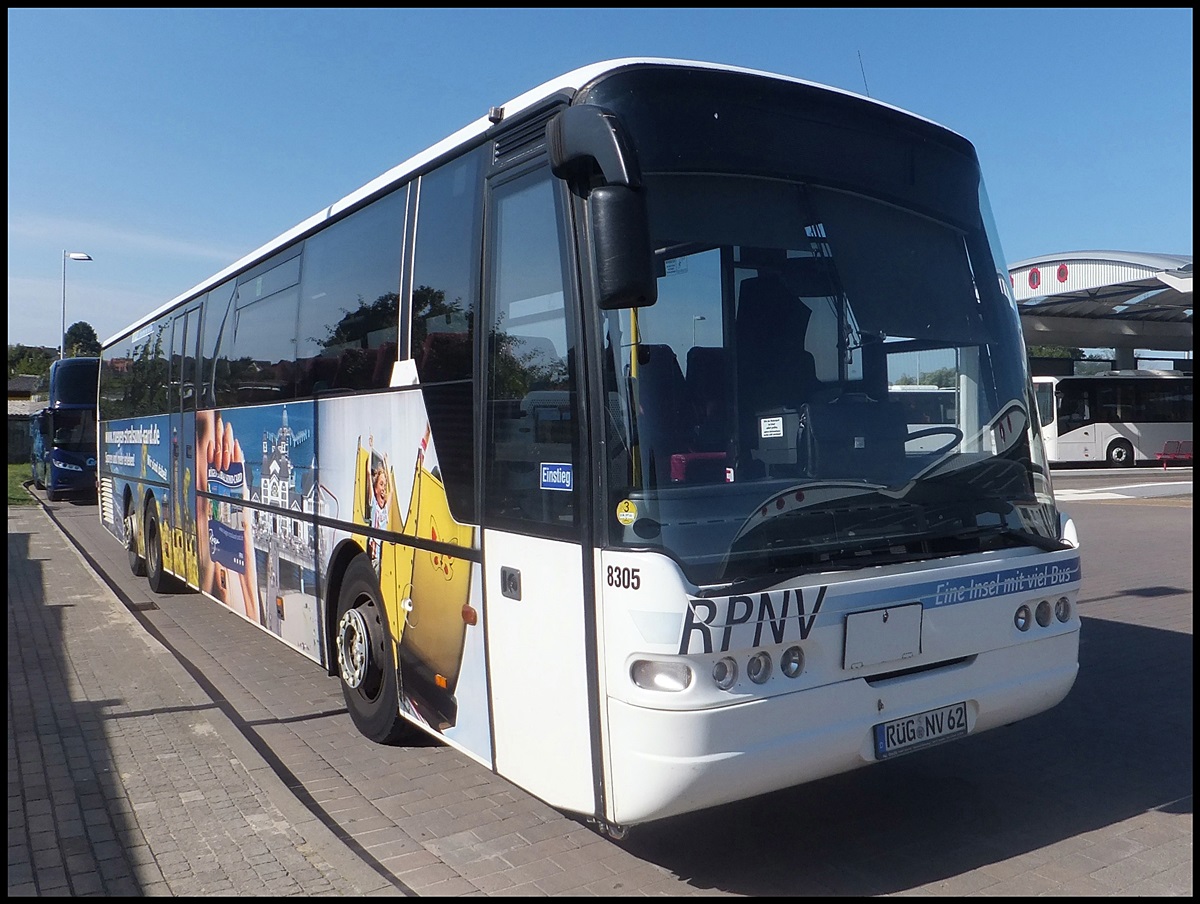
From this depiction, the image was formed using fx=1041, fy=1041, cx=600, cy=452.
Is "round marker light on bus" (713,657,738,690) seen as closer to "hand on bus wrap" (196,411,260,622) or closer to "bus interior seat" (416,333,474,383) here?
"bus interior seat" (416,333,474,383)

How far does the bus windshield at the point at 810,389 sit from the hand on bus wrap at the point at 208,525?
535 cm

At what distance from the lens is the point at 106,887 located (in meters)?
4.29

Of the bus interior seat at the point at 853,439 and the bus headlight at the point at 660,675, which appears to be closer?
the bus headlight at the point at 660,675

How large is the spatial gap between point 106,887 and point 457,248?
3191 mm

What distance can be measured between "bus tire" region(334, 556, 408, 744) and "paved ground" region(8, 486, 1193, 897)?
0.63ft

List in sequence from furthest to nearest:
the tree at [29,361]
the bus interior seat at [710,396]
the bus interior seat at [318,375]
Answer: the tree at [29,361]
the bus interior seat at [318,375]
the bus interior seat at [710,396]

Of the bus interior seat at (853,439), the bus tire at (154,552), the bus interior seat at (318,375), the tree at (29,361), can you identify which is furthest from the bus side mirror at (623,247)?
the tree at (29,361)

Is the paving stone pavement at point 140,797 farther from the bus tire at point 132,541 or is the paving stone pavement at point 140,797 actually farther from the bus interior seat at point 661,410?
the bus tire at point 132,541

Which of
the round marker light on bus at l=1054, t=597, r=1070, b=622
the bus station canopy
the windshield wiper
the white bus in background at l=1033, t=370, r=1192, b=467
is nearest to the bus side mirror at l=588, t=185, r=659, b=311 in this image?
the windshield wiper

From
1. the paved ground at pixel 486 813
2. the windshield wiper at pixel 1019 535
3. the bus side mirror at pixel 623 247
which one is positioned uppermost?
the bus side mirror at pixel 623 247

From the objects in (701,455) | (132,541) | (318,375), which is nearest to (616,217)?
(701,455)

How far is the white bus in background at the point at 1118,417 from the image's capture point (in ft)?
118

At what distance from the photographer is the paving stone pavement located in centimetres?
435

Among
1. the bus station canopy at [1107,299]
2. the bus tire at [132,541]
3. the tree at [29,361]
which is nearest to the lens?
the bus tire at [132,541]
